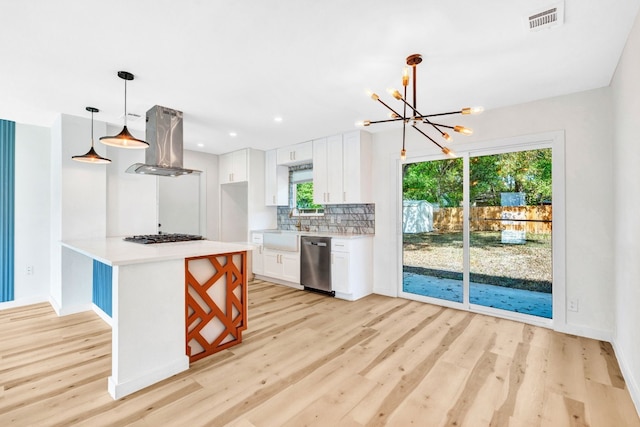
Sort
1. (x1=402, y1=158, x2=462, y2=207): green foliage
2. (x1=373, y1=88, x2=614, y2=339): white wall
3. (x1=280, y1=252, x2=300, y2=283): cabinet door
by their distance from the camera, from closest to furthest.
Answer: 1. (x1=373, y1=88, x2=614, y2=339): white wall
2. (x1=402, y1=158, x2=462, y2=207): green foliage
3. (x1=280, y1=252, x2=300, y2=283): cabinet door

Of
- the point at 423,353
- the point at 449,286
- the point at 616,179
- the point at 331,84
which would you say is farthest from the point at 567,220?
the point at 331,84

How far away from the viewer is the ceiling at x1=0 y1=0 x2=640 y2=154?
189 centimetres

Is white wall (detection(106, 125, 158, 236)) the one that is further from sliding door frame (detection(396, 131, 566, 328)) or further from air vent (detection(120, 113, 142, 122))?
sliding door frame (detection(396, 131, 566, 328))

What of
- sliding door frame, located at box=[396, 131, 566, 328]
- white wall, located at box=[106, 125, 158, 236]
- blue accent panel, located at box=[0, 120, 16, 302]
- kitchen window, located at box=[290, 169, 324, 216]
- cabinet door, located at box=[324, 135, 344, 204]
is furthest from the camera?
kitchen window, located at box=[290, 169, 324, 216]

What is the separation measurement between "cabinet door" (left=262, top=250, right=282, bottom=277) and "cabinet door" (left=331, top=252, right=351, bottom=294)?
113 cm

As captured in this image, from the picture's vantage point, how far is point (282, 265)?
17.0ft

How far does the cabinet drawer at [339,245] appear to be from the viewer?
4.42 metres

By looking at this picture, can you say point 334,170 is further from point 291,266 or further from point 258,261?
point 258,261

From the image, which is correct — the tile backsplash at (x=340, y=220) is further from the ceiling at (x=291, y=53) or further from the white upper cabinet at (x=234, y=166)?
the ceiling at (x=291, y=53)

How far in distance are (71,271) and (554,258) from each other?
572 centimetres

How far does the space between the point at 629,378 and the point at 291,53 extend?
3486 millimetres

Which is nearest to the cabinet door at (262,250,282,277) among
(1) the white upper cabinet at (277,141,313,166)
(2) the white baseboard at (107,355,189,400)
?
(1) the white upper cabinet at (277,141,313,166)

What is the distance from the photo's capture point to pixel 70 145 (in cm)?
384

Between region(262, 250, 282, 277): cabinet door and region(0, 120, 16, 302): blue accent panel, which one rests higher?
region(0, 120, 16, 302): blue accent panel
